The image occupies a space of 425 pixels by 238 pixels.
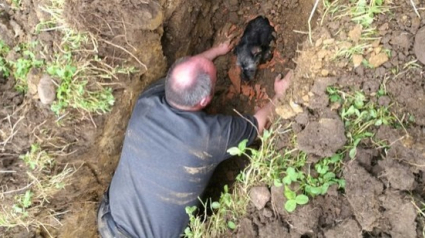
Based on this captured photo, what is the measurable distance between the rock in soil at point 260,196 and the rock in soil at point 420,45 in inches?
40.7

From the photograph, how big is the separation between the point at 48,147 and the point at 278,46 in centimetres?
181

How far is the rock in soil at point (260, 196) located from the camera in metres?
2.38

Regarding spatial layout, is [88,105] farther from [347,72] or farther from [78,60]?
[347,72]

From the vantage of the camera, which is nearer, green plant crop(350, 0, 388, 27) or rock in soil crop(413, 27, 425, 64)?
rock in soil crop(413, 27, 425, 64)

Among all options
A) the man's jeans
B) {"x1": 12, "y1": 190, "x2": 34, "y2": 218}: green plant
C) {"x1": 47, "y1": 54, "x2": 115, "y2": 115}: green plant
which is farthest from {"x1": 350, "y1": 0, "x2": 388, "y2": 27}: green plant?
{"x1": 12, "y1": 190, "x2": 34, "y2": 218}: green plant

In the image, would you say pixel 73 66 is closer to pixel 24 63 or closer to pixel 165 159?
pixel 24 63

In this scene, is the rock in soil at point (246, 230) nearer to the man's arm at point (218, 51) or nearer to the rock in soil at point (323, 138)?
the rock in soil at point (323, 138)

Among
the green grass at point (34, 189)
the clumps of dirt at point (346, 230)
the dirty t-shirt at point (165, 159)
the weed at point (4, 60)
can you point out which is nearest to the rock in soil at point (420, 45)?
the clumps of dirt at point (346, 230)

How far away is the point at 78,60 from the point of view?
268cm

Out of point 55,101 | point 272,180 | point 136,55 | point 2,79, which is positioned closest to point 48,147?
point 55,101

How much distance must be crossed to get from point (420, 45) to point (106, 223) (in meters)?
2.33

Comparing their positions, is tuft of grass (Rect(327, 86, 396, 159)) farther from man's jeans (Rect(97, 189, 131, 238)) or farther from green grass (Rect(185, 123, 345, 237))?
man's jeans (Rect(97, 189, 131, 238))

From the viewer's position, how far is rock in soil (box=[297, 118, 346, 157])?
2.18 m

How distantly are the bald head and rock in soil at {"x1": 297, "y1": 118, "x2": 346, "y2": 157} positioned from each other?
72 centimetres
